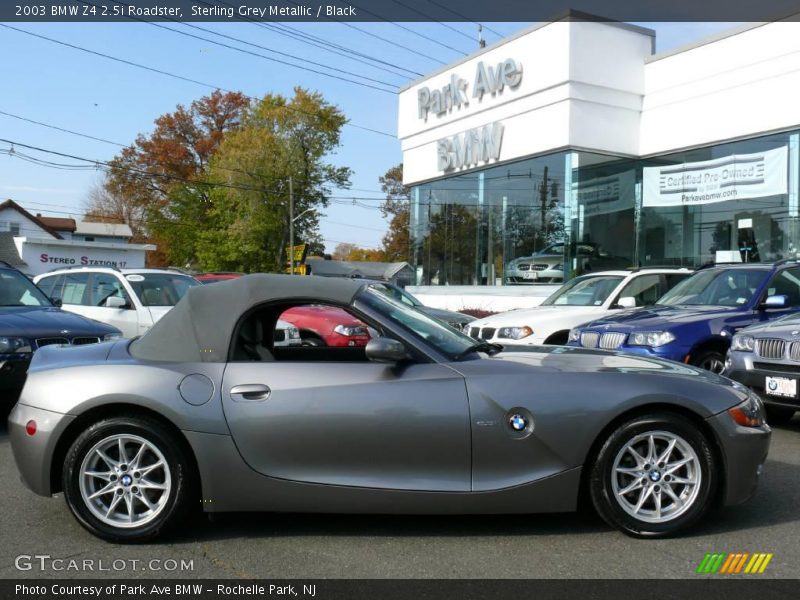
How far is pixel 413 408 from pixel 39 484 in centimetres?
210

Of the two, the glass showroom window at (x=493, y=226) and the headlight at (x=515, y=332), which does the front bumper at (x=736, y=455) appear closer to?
the headlight at (x=515, y=332)

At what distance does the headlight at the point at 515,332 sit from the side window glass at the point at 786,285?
9.77ft

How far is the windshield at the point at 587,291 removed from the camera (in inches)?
431

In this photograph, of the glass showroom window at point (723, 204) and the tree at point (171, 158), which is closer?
the glass showroom window at point (723, 204)

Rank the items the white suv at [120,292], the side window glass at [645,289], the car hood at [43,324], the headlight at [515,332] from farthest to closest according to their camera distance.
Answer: the white suv at [120,292] < the side window glass at [645,289] < the headlight at [515,332] < the car hood at [43,324]

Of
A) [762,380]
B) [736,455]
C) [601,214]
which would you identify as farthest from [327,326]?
[601,214]

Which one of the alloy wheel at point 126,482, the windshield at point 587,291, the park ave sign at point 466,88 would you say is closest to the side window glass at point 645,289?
the windshield at point 587,291

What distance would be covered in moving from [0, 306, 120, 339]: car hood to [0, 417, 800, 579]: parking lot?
2924 millimetres

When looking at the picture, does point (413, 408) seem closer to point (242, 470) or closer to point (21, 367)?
point (242, 470)

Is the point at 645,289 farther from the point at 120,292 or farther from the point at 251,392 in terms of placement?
the point at 251,392

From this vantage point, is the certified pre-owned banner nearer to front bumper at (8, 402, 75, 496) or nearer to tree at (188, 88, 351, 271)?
front bumper at (8, 402, 75, 496)

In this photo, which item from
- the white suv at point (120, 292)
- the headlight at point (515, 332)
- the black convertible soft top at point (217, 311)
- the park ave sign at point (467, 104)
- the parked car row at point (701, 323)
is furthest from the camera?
the park ave sign at point (467, 104)

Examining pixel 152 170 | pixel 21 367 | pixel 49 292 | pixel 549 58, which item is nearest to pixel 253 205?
pixel 152 170

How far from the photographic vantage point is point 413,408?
4.03 meters
